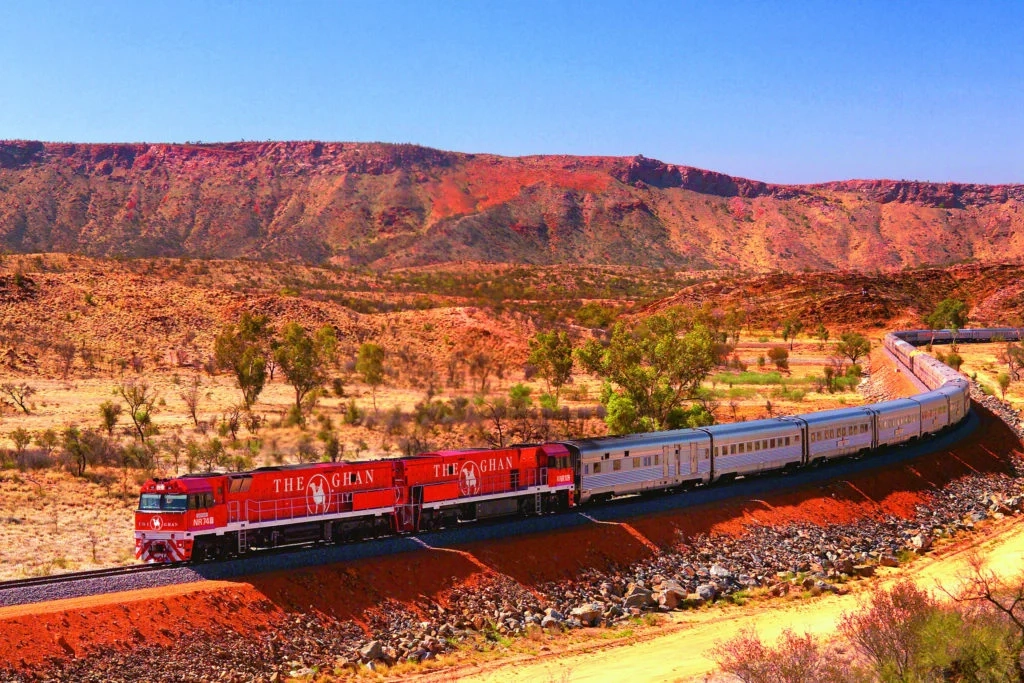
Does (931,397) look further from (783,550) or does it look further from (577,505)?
(577,505)

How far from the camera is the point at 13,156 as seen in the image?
18588cm

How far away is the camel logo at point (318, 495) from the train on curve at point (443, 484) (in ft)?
0.10

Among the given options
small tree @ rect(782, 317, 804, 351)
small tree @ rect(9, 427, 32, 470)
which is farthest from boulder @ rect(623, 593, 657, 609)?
small tree @ rect(782, 317, 804, 351)

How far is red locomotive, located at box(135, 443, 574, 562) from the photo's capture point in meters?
23.7

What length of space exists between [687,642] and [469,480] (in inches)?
327

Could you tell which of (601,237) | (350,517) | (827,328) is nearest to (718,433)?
(350,517)

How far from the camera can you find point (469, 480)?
29.1 meters

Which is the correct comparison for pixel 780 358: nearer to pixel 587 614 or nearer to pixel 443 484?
pixel 587 614

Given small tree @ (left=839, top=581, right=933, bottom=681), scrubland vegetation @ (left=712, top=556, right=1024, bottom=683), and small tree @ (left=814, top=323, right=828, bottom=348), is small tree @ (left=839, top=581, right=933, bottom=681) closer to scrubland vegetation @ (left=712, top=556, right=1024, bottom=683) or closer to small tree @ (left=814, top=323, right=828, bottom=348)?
scrubland vegetation @ (left=712, top=556, right=1024, bottom=683)

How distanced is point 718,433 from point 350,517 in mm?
16158

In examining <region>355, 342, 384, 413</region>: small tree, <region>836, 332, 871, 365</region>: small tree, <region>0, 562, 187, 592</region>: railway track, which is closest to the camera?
<region>0, 562, 187, 592</region>: railway track

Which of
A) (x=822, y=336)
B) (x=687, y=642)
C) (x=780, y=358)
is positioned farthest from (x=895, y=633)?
(x=822, y=336)

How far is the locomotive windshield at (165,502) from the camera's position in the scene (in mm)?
Answer: 23484

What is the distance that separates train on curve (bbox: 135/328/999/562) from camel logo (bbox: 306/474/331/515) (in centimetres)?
3
